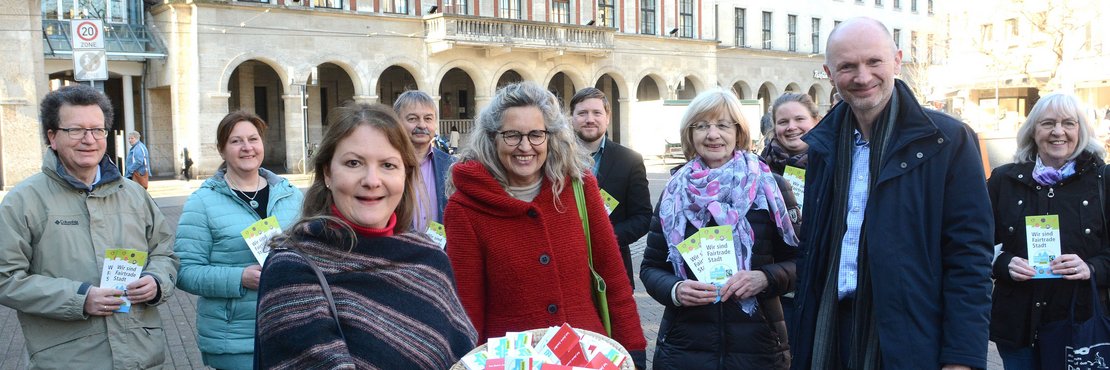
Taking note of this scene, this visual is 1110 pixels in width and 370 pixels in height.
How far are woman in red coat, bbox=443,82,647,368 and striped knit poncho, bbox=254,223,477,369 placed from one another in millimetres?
848

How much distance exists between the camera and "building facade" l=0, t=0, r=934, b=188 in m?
25.2

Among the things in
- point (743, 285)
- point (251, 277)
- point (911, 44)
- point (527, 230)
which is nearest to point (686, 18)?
point (911, 44)

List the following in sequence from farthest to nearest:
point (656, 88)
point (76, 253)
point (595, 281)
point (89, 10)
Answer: point (656, 88) < point (89, 10) < point (76, 253) < point (595, 281)

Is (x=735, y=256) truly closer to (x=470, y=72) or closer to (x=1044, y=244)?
(x=1044, y=244)

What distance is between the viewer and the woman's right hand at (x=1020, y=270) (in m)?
3.86

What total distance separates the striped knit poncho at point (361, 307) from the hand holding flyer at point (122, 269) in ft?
6.14

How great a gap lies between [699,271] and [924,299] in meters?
1.03

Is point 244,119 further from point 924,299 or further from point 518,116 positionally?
point 924,299

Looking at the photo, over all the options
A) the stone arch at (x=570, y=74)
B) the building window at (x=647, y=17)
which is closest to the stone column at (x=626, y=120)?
the stone arch at (x=570, y=74)

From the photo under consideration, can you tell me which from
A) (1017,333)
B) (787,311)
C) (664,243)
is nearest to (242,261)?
(664,243)

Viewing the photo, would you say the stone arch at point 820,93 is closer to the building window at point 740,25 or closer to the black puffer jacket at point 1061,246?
the building window at point 740,25

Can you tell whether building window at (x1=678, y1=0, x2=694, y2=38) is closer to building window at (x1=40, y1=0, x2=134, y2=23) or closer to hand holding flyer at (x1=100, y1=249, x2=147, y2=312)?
building window at (x1=40, y1=0, x2=134, y2=23)

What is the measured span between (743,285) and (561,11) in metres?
31.4

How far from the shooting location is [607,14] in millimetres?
35875
